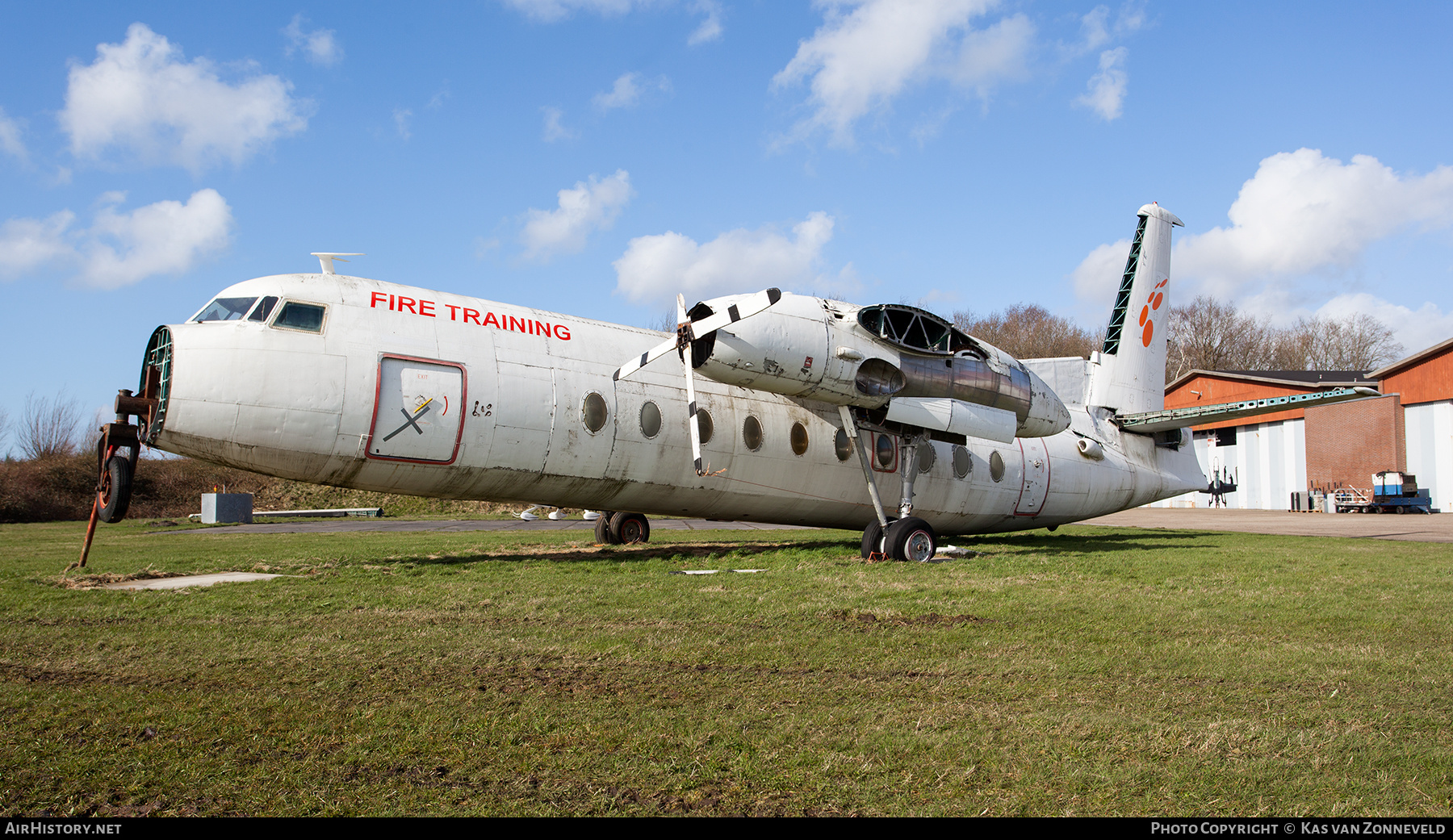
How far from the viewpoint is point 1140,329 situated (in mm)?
23250

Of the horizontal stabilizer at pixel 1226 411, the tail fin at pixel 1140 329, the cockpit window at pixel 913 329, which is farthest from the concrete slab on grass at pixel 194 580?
the tail fin at pixel 1140 329

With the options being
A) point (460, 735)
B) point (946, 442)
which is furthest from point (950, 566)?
point (460, 735)

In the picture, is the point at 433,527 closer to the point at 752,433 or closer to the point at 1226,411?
the point at 752,433

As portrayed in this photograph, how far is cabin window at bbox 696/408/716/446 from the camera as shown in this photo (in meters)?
15.7

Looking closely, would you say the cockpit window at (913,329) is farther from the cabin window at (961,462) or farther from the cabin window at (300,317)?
the cabin window at (300,317)

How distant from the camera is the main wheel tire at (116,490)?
12.3 meters

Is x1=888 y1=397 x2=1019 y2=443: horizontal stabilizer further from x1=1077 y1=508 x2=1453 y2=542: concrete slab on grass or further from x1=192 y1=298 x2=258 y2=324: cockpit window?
x1=1077 y1=508 x2=1453 y2=542: concrete slab on grass

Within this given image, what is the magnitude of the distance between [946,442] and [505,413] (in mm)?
9414

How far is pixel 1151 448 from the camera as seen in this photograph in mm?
23453

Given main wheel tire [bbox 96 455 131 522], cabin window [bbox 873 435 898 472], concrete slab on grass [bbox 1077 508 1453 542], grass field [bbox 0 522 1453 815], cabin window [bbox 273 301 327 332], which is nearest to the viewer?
grass field [bbox 0 522 1453 815]

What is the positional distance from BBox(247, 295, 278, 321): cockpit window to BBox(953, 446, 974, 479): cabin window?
537 inches

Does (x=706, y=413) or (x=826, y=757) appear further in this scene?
(x=706, y=413)

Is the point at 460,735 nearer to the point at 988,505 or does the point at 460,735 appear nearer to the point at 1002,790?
the point at 1002,790

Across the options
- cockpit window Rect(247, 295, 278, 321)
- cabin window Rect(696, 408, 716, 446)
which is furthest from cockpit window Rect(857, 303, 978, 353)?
cockpit window Rect(247, 295, 278, 321)
